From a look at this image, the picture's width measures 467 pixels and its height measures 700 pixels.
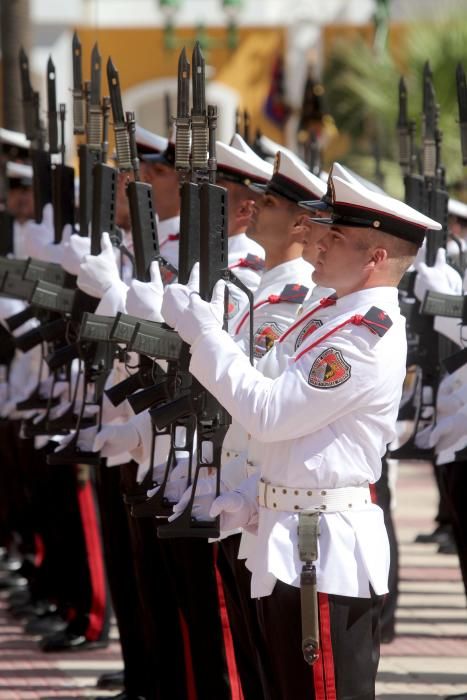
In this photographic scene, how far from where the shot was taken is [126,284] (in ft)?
19.6

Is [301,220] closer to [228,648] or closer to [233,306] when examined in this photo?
[233,306]

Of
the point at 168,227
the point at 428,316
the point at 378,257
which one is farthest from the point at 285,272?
the point at 428,316

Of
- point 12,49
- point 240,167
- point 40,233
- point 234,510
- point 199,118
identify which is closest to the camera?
point 234,510

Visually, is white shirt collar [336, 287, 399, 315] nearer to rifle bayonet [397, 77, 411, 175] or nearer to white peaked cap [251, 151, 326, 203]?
white peaked cap [251, 151, 326, 203]

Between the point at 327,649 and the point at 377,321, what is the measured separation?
0.81 m

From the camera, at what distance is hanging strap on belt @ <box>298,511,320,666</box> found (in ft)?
13.3

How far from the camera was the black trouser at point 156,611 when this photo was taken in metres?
5.77

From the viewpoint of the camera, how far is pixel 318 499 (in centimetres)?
411

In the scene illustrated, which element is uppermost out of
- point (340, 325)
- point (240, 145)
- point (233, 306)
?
point (240, 145)

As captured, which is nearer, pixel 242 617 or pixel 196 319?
pixel 196 319

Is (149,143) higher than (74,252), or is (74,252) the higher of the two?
(149,143)

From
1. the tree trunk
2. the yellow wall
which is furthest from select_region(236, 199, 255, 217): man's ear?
the yellow wall

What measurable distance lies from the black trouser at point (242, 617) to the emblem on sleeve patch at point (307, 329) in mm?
702

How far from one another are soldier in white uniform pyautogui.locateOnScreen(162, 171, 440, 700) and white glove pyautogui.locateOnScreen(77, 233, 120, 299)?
153 centimetres
